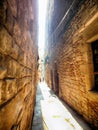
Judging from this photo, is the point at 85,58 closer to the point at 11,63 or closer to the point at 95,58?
the point at 95,58

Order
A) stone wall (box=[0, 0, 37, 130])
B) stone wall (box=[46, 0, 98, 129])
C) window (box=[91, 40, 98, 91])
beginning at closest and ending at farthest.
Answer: stone wall (box=[0, 0, 37, 130])
stone wall (box=[46, 0, 98, 129])
window (box=[91, 40, 98, 91])

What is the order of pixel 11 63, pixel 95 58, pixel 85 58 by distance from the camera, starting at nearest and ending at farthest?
pixel 11 63, pixel 95 58, pixel 85 58

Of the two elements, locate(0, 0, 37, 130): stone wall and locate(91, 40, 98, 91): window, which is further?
locate(91, 40, 98, 91): window

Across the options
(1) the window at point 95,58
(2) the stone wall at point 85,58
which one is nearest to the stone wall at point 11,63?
(2) the stone wall at point 85,58

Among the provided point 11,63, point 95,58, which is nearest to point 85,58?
point 95,58

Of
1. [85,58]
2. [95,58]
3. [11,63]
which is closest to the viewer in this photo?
[11,63]

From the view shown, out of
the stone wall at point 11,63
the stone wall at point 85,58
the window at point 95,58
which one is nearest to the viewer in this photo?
the stone wall at point 11,63

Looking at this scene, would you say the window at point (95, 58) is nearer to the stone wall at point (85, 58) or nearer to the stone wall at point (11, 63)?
the stone wall at point (85, 58)

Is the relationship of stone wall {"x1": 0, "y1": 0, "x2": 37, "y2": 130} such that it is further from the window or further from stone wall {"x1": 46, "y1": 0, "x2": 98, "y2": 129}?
the window

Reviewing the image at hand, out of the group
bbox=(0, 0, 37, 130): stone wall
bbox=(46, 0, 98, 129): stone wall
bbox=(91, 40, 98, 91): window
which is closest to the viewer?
bbox=(0, 0, 37, 130): stone wall

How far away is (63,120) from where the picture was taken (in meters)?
3.86

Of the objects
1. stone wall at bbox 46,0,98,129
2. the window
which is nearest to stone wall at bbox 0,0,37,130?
stone wall at bbox 46,0,98,129

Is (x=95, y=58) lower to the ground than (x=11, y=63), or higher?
higher

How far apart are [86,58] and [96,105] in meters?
1.28
